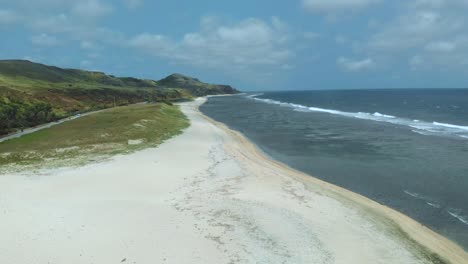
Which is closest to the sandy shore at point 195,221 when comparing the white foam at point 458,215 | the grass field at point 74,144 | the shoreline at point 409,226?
the shoreline at point 409,226

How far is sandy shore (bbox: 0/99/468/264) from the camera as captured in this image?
15484 mm

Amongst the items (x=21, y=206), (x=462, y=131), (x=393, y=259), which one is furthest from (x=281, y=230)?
(x=462, y=131)

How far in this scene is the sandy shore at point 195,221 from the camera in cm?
1548

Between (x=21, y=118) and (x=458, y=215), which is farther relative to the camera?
(x=21, y=118)

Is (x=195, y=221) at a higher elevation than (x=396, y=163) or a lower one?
higher

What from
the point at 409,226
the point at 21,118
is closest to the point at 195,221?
the point at 409,226

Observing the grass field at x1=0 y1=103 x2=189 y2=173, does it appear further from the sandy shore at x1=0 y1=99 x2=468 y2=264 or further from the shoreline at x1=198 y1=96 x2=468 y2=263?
the shoreline at x1=198 y1=96 x2=468 y2=263

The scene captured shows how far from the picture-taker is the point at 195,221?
18.7 m

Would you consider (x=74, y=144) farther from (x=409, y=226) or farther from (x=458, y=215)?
(x=458, y=215)

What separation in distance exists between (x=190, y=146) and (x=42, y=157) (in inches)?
544

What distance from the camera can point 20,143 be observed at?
39.1 metres

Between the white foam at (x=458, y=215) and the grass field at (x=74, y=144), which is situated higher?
the white foam at (x=458, y=215)

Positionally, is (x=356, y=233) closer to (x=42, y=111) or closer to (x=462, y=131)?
(x=462, y=131)

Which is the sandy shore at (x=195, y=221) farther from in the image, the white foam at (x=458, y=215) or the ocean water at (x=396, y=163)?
the white foam at (x=458, y=215)
